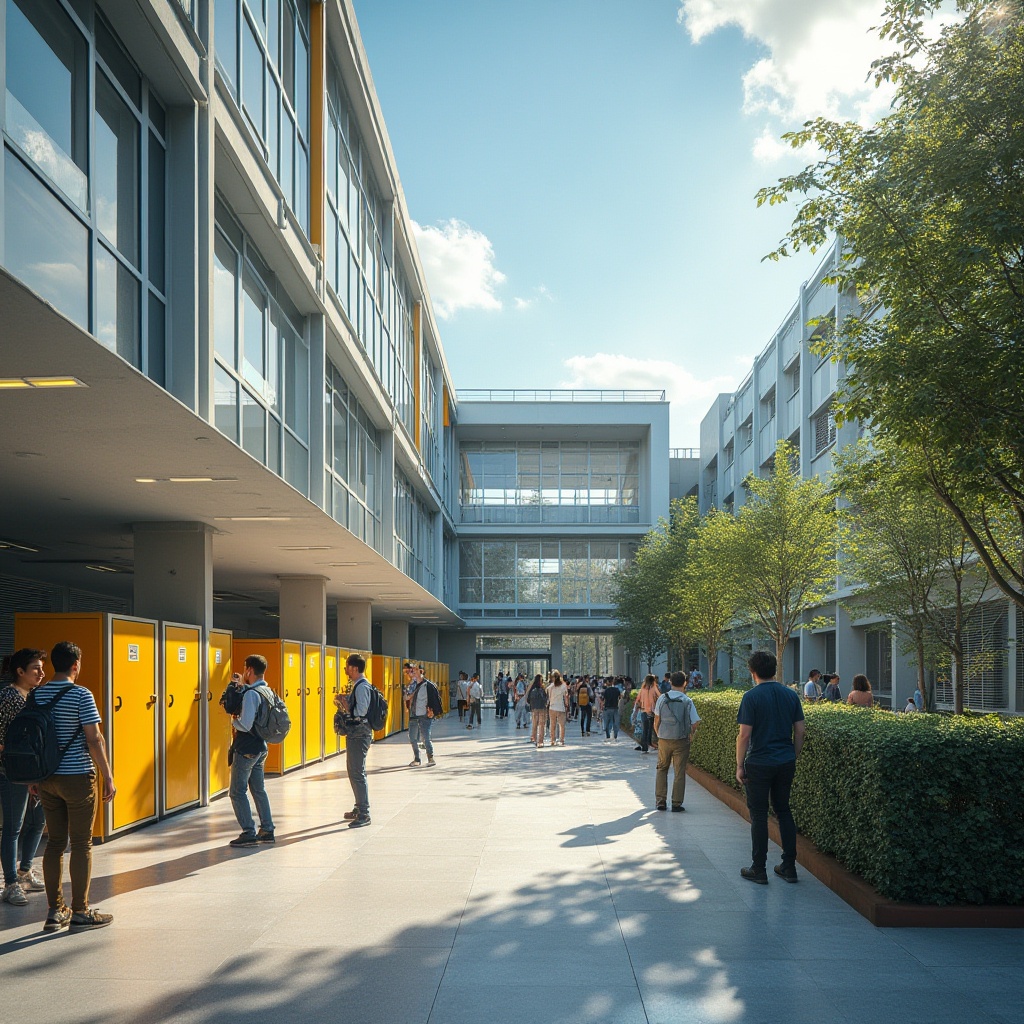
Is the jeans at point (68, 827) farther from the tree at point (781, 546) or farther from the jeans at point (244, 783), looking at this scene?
the tree at point (781, 546)

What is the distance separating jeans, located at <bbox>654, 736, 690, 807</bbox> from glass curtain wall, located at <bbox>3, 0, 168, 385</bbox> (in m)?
7.50

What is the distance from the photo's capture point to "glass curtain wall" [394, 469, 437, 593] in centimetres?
2773

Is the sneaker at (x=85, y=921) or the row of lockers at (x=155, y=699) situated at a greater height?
the row of lockers at (x=155, y=699)

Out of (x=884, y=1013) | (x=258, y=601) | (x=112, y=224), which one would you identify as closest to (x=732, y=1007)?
(x=884, y=1013)

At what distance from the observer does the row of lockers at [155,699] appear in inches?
417

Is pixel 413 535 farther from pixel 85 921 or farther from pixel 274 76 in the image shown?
pixel 85 921

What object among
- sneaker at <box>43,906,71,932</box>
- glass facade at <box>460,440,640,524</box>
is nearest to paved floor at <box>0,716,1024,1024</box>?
sneaker at <box>43,906,71,932</box>

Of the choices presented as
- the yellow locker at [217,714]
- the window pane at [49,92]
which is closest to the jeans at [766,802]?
the window pane at [49,92]

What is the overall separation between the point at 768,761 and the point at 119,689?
21.5 ft

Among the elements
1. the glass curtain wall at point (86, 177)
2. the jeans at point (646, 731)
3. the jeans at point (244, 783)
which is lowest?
the jeans at point (646, 731)

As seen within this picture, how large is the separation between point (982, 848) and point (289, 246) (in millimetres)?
10657

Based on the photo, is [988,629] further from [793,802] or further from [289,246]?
[289,246]

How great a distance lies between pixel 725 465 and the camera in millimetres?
52688

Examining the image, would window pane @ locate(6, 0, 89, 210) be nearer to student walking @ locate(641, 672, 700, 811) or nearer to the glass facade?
student walking @ locate(641, 672, 700, 811)
